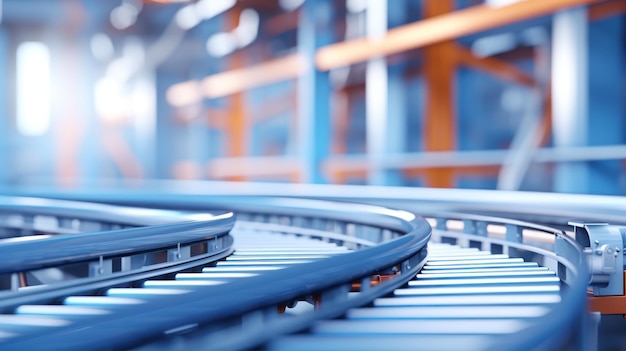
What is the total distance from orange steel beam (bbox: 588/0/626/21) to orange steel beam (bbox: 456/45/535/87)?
9.45 ft

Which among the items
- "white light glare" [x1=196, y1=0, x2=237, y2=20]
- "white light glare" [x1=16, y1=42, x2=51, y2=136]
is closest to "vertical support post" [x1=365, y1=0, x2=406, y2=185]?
"white light glare" [x1=196, y1=0, x2=237, y2=20]

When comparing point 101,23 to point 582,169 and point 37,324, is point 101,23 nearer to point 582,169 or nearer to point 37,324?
point 582,169

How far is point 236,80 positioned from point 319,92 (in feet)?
13.8

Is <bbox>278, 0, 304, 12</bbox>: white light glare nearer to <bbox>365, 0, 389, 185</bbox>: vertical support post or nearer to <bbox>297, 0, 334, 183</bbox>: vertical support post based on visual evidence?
<bbox>297, 0, 334, 183</bbox>: vertical support post

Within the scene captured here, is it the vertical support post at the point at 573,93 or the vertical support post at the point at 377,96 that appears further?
the vertical support post at the point at 377,96

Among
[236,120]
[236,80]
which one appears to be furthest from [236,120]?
[236,80]

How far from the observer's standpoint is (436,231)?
589cm

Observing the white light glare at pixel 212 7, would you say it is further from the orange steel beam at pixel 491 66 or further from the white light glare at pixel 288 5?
the orange steel beam at pixel 491 66

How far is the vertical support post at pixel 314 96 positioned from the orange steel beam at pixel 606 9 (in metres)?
4.22

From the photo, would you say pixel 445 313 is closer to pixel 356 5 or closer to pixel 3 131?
pixel 356 5

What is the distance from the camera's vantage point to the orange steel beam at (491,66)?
1073 cm

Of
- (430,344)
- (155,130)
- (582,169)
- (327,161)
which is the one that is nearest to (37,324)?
(430,344)

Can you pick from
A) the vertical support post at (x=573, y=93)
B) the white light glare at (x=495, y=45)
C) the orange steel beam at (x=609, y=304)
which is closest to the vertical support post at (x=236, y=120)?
the white light glare at (x=495, y=45)

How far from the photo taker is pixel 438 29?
893cm
